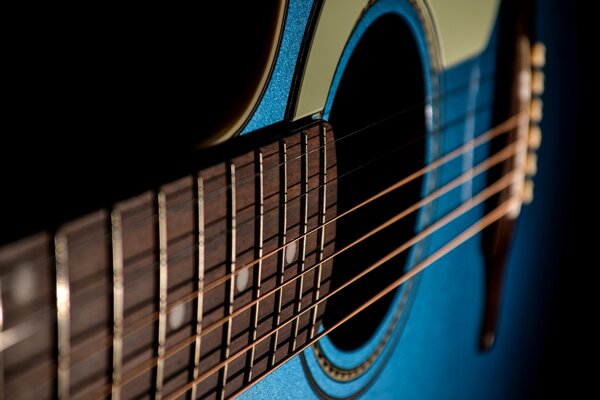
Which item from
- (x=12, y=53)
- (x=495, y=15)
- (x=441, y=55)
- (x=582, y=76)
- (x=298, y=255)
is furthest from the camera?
(x=582, y=76)

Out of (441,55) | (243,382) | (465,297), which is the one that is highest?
(441,55)

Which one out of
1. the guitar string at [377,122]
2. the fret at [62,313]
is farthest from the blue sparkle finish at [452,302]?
the fret at [62,313]

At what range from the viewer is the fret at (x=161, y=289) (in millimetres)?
395

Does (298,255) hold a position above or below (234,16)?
below

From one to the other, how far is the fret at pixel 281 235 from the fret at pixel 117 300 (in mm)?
155

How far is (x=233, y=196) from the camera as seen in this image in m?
0.45

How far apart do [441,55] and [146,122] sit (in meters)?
0.44

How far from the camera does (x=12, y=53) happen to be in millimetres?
408

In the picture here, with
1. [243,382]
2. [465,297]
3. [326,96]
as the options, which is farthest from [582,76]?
[243,382]

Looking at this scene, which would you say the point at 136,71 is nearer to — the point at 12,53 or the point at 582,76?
the point at 12,53

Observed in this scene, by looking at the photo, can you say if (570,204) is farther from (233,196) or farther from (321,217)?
(233,196)

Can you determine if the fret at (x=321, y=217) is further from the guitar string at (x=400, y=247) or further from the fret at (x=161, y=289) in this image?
the fret at (x=161, y=289)

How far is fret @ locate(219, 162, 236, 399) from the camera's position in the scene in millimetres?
444

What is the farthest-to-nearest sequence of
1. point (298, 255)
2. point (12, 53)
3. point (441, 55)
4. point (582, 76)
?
point (582, 76) < point (441, 55) < point (298, 255) < point (12, 53)
